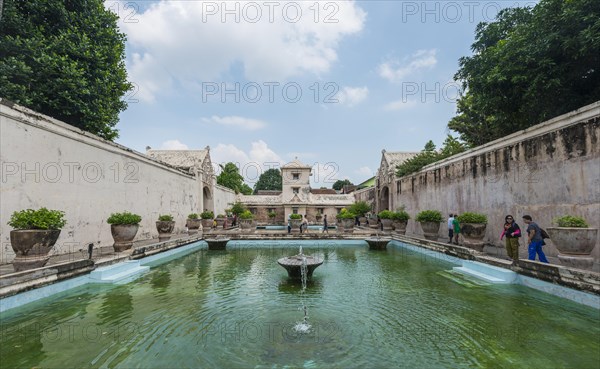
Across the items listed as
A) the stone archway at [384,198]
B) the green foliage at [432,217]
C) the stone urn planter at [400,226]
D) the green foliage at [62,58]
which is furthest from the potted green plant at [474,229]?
the stone archway at [384,198]

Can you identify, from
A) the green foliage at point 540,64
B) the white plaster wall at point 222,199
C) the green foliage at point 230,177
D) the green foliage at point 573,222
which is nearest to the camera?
the green foliage at point 573,222

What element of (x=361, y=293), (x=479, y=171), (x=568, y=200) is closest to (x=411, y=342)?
(x=361, y=293)

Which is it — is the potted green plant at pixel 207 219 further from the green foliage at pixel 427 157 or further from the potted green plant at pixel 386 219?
the green foliage at pixel 427 157

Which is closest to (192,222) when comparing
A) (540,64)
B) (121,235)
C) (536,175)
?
(121,235)

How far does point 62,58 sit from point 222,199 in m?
19.5

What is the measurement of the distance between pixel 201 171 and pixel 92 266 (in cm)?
1512

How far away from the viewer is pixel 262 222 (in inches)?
1187

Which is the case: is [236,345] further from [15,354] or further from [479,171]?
[479,171]

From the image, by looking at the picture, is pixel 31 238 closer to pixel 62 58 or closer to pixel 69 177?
pixel 69 177

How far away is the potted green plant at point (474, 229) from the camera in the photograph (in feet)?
24.8

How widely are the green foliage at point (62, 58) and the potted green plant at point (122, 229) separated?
4.65 m

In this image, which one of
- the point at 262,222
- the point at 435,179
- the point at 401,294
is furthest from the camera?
the point at 262,222

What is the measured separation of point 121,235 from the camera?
7.61 metres

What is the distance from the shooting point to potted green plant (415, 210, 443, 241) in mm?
10273
